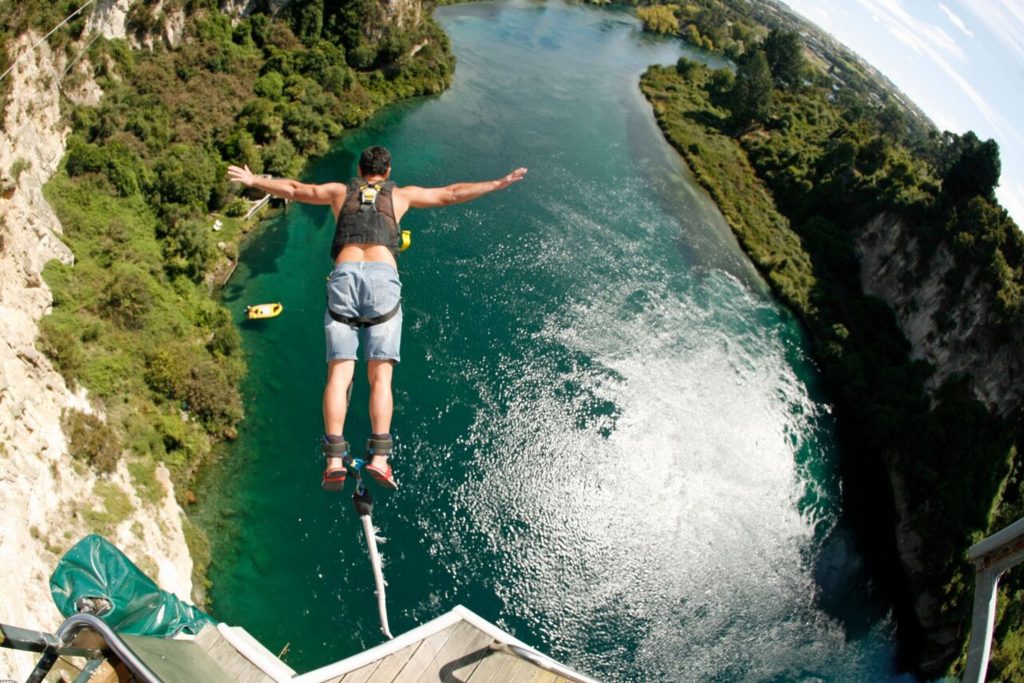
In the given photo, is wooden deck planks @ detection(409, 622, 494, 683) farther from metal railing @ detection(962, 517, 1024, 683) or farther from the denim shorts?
metal railing @ detection(962, 517, 1024, 683)

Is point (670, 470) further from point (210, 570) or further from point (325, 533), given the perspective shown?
point (210, 570)

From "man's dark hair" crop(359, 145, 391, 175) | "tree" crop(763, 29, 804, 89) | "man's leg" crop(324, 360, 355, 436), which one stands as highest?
"tree" crop(763, 29, 804, 89)

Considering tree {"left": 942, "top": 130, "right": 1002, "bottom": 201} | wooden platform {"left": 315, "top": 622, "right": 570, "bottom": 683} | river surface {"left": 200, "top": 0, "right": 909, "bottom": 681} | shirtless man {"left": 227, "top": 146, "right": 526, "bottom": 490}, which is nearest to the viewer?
shirtless man {"left": 227, "top": 146, "right": 526, "bottom": 490}

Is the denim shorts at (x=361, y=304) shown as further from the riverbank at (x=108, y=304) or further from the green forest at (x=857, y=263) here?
the green forest at (x=857, y=263)

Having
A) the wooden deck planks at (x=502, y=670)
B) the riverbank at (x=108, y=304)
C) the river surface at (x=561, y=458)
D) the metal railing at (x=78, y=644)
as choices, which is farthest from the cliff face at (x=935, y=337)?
the metal railing at (x=78, y=644)

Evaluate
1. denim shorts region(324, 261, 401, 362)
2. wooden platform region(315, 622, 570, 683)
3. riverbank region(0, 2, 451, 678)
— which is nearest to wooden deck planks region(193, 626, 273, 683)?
wooden platform region(315, 622, 570, 683)

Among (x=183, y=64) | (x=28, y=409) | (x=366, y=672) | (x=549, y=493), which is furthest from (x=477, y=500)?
(x=183, y=64)

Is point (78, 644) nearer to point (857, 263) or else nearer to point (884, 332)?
point (884, 332)

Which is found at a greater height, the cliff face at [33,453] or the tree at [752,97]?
the tree at [752,97]
